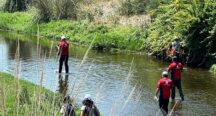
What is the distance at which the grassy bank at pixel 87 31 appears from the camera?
32344 mm

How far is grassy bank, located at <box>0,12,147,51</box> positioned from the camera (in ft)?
106

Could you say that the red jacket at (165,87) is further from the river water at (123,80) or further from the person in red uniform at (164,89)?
the river water at (123,80)

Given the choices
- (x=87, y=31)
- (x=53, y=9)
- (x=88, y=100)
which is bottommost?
(x=87, y=31)

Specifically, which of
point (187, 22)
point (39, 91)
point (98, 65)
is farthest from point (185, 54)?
point (39, 91)

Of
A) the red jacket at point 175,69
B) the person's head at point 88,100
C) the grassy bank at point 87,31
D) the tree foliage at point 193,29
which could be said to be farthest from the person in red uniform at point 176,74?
the grassy bank at point 87,31

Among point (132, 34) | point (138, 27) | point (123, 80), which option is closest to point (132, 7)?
point (138, 27)

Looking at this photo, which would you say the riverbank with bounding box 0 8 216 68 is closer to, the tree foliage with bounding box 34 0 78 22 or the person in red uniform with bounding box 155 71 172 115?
the tree foliage with bounding box 34 0 78 22

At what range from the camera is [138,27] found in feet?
108

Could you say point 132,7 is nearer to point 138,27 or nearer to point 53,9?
point 138,27

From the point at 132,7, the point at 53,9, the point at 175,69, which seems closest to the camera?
the point at 175,69

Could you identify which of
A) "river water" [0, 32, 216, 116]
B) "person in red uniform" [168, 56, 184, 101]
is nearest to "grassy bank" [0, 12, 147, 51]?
"river water" [0, 32, 216, 116]

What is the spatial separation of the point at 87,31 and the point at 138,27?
4.97 metres

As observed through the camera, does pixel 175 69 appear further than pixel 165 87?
Yes

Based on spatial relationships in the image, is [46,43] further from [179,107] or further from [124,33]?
[179,107]
